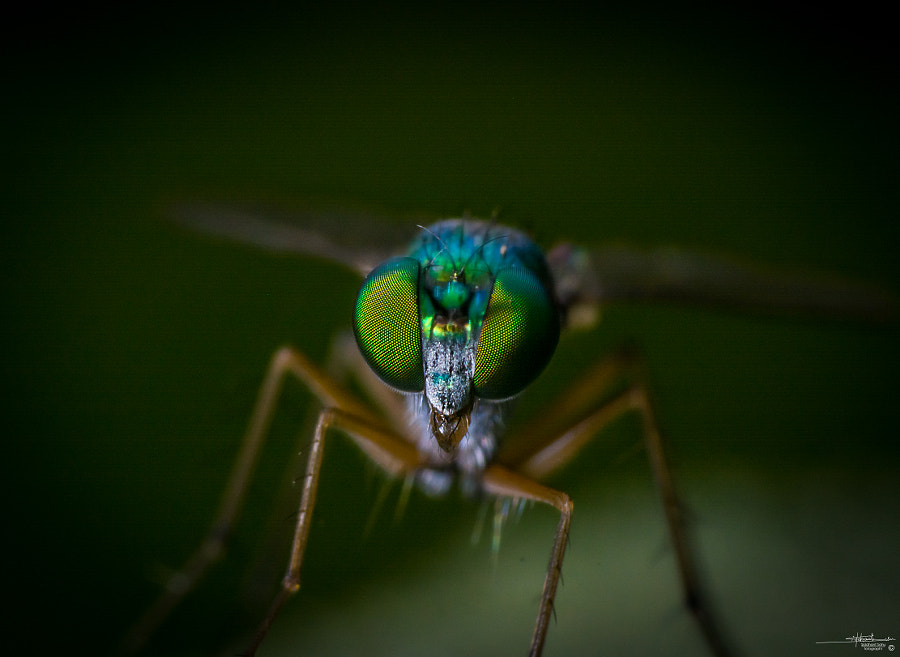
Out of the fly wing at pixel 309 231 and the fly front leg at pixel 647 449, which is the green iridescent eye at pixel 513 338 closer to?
the fly front leg at pixel 647 449

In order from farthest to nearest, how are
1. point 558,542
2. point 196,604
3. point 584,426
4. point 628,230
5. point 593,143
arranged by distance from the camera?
point 593,143 < point 628,230 < point 196,604 < point 584,426 < point 558,542

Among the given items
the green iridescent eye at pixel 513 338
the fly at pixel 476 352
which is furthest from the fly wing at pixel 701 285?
the green iridescent eye at pixel 513 338

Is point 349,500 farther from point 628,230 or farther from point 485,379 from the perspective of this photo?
point 628,230

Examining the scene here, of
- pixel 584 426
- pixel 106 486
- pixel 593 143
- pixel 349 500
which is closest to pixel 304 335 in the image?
pixel 349 500

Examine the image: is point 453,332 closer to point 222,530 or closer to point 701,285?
point 701,285

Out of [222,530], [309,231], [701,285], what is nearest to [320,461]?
[222,530]

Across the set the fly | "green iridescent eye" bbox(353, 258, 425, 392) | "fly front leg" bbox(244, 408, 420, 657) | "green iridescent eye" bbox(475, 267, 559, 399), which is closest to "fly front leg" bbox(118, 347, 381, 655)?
the fly
